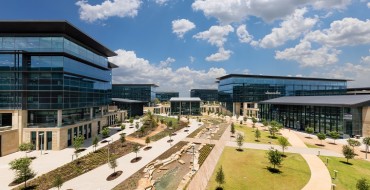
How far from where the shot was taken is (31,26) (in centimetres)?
4269

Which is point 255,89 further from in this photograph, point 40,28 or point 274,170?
point 40,28

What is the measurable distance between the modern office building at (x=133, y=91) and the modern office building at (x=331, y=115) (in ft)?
328

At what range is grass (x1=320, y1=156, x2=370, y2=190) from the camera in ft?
90.9

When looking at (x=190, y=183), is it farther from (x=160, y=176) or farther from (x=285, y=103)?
(x=285, y=103)

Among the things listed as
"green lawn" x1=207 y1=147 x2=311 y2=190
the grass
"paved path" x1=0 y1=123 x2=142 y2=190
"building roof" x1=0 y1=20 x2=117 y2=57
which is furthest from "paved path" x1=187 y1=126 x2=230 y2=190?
"building roof" x1=0 y1=20 x2=117 y2=57

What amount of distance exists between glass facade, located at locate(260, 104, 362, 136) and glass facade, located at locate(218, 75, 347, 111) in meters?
30.6

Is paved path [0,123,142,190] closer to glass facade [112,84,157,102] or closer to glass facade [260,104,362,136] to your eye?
glass facade [260,104,362,136]

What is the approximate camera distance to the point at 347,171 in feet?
107

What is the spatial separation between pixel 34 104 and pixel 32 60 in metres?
10.4

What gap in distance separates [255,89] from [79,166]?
10554cm

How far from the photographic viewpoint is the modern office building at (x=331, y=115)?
55656 mm

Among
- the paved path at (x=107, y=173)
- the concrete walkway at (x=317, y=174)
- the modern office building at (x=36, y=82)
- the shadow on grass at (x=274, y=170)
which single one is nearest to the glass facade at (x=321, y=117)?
the concrete walkway at (x=317, y=174)

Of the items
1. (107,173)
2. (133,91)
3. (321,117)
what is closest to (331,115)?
(321,117)

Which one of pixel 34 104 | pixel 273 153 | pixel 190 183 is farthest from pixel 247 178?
pixel 34 104
